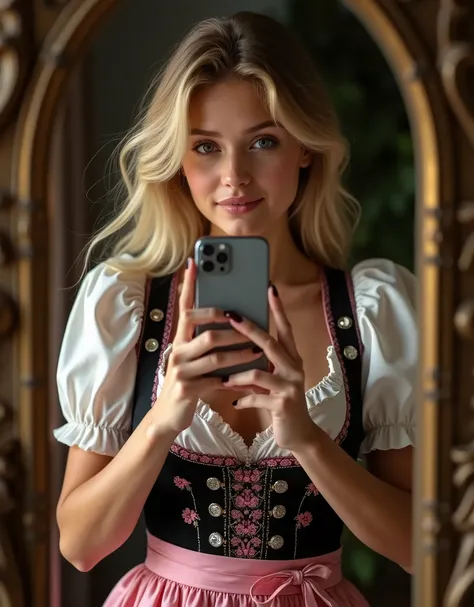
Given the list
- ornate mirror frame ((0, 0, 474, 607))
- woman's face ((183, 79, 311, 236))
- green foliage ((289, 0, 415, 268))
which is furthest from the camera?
green foliage ((289, 0, 415, 268))

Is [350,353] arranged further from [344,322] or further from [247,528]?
[247,528]

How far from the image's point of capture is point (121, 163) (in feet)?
1.94

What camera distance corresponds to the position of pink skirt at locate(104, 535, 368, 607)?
56 centimetres

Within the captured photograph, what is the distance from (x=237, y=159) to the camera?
→ 1.80ft

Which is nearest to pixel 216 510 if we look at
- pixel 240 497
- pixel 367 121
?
pixel 240 497

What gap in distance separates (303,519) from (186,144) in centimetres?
25

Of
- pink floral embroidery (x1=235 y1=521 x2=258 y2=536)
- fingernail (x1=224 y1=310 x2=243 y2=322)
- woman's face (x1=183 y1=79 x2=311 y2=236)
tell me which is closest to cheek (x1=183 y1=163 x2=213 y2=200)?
woman's face (x1=183 y1=79 x2=311 y2=236)

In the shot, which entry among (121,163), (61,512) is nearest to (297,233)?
(121,163)

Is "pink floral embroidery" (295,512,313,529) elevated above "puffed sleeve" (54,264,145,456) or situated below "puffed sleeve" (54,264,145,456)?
below

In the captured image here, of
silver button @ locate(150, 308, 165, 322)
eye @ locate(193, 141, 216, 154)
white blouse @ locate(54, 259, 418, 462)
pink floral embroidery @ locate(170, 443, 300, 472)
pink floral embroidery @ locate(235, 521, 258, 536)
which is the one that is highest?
eye @ locate(193, 141, 216, 154)

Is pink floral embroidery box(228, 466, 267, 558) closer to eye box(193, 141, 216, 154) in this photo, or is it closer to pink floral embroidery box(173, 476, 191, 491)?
pink floral embroidery box(173, 476, 191, 491)

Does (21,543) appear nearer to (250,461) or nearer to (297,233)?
(250,461)

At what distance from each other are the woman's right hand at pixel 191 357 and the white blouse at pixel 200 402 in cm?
6

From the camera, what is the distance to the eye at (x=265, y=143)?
56cm
